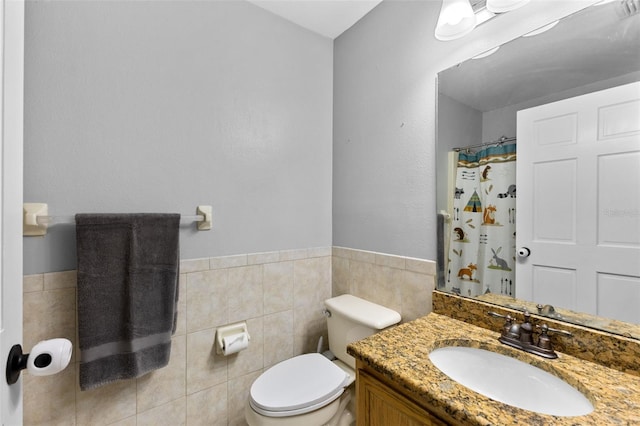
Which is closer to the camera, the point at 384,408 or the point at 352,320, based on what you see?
the point at 384,408

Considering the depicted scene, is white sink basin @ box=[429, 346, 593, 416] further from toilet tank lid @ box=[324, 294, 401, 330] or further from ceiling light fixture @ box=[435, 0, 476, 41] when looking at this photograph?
ceiling light fixture @ box=[435, 0, 476, 41]

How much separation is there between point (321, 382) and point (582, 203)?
1.22 metres

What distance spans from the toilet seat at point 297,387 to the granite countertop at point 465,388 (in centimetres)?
40

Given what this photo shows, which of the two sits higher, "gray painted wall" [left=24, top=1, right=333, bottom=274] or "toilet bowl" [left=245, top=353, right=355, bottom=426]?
"gray painted wall" [left=24, top=1, right=333, bottom=274]

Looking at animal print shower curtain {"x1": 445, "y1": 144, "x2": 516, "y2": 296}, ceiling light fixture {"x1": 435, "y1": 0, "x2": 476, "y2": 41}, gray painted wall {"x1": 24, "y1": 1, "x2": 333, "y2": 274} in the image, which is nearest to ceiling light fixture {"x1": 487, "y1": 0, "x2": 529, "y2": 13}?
ceiling light fixture {"x1": 435, "y1": 0, "x2": 476, "y2": 41}

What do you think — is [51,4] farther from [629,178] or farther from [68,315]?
[629,178]

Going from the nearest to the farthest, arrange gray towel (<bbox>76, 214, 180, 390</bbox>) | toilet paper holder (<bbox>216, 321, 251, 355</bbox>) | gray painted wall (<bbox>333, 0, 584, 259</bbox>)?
gray towel (<bbox>76, 214, 180, 390</bbox>)
gray painted wall (<bbox>333, 0, 584, 259</bbox>)
toilet paper holder (<bbox>216, 321, 251, 355</bbox>)

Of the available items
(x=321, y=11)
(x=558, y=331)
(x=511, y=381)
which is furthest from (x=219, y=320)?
(x=321, y=11)

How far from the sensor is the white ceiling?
1.49 m

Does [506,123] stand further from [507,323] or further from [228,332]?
[228,332]

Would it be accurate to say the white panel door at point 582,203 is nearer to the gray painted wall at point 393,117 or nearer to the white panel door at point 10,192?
the gray painted wall at point 393,117

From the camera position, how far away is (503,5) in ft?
3.09

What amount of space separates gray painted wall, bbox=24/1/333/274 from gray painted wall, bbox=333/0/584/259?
155 mm

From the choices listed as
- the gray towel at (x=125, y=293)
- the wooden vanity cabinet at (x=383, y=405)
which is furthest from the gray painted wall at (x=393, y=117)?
the gray towel at (x=125, y=293)
